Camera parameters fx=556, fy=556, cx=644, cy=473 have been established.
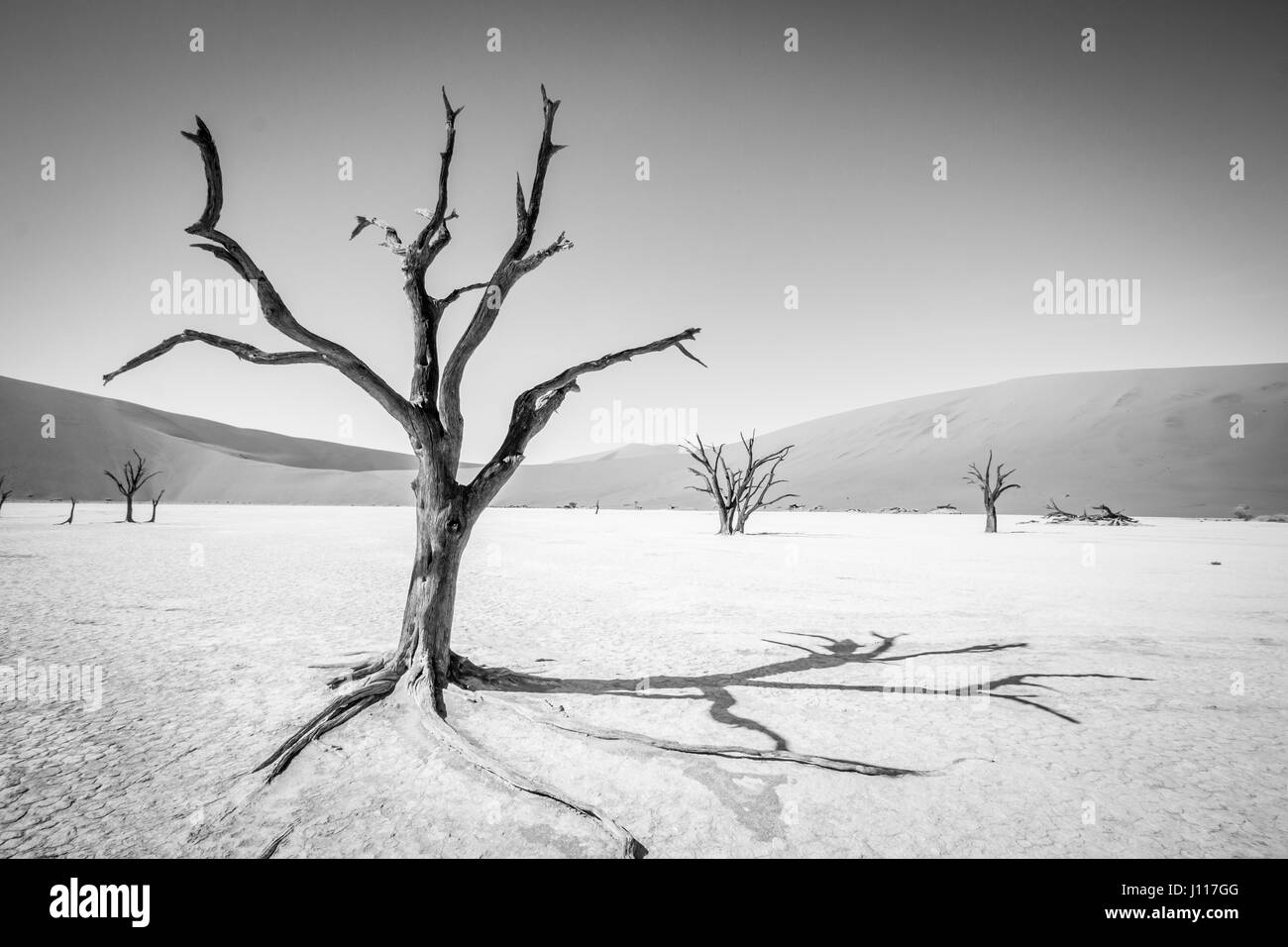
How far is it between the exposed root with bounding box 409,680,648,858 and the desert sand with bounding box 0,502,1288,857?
9 centimetres

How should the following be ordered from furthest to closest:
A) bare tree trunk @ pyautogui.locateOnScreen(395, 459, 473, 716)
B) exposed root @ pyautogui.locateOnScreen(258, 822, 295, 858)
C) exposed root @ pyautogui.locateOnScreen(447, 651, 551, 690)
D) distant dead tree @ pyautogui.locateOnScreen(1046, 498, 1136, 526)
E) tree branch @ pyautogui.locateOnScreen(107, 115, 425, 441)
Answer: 1. distant dead tree @ pyautogui.locateOnScreen(1046, 498, 1136, 526)
2. exposed root @ pyautogui.locateOnScreen(447, 651, 551, 690)
3. bare tree trunk @ pyautogui.locateOnScreen(395, 459, 473, 716)
4. tree branch @ pyautogui.locateOnScreen(107, 115, 425, 441)
5. exposed root @ pyautogui.locateOnScreen(258, 822, 295, 858)

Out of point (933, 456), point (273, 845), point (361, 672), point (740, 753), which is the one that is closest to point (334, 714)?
point (361, 672)

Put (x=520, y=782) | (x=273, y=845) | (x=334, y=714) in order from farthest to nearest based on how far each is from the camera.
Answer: (x=334, y=714), (x=520, y=782), (x=273, y=845)

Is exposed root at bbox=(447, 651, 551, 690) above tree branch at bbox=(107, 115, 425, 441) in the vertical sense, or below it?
below

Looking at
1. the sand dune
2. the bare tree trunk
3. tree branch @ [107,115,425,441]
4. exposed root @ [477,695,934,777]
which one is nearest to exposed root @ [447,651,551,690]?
the bare tree trunk

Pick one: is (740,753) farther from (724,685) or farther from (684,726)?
(724,685)

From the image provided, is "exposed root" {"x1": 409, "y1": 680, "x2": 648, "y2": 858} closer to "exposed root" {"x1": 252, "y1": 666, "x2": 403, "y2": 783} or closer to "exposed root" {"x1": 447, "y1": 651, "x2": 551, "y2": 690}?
"exposed root" {"x1": 252, "y1": 666, "x2": 403, "y2": 783}

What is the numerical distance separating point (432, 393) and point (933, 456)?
88041 millimetres

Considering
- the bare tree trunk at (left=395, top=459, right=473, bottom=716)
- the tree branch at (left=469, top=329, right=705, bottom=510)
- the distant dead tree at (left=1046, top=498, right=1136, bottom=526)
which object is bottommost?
the distant dead tree at (left=1046, top=498, right=1136, bottom=526)

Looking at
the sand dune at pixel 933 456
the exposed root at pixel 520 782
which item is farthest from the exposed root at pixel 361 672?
the sand dune at pixel 933 456

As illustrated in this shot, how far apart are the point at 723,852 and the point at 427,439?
3903 millimetres

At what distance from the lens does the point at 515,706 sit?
4.73 metres

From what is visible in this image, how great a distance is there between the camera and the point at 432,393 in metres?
5.20

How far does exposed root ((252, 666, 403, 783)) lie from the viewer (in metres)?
3.66
